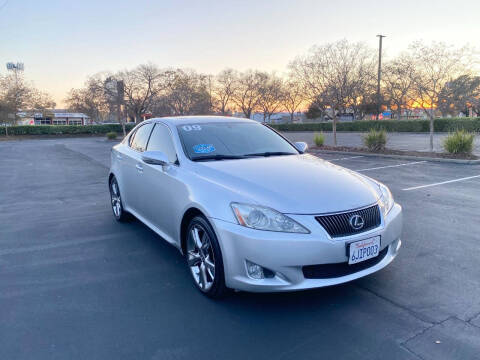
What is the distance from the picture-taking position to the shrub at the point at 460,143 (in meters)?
12.9

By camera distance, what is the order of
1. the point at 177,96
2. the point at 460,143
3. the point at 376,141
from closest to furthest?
the point at 460,143 < the point at 376,141 < the point at 177,96

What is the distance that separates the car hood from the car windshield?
234 millimetres

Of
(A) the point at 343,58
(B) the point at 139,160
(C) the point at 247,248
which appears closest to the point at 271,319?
(C) the point at 247,248

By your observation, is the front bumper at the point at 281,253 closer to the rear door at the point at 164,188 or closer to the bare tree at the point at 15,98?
the rear door at the point at 164,188

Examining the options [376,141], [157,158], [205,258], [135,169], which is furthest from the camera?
[376,141]

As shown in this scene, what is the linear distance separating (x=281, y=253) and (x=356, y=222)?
2.23 ft

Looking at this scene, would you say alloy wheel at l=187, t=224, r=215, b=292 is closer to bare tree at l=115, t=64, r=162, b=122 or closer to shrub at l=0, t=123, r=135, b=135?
bare tree at l=115, t=64, r=162, b=122

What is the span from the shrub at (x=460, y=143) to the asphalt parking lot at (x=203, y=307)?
8.80 meters

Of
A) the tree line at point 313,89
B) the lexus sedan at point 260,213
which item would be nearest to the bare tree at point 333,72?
the tree line at point 313,89

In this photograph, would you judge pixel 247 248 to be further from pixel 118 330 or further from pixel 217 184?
pixel 118 330

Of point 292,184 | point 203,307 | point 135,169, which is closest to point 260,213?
point 292,184

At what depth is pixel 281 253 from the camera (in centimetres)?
276

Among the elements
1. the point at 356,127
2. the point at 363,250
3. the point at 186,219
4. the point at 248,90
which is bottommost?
the point at 363,250

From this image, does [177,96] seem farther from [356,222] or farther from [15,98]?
[356,222]
